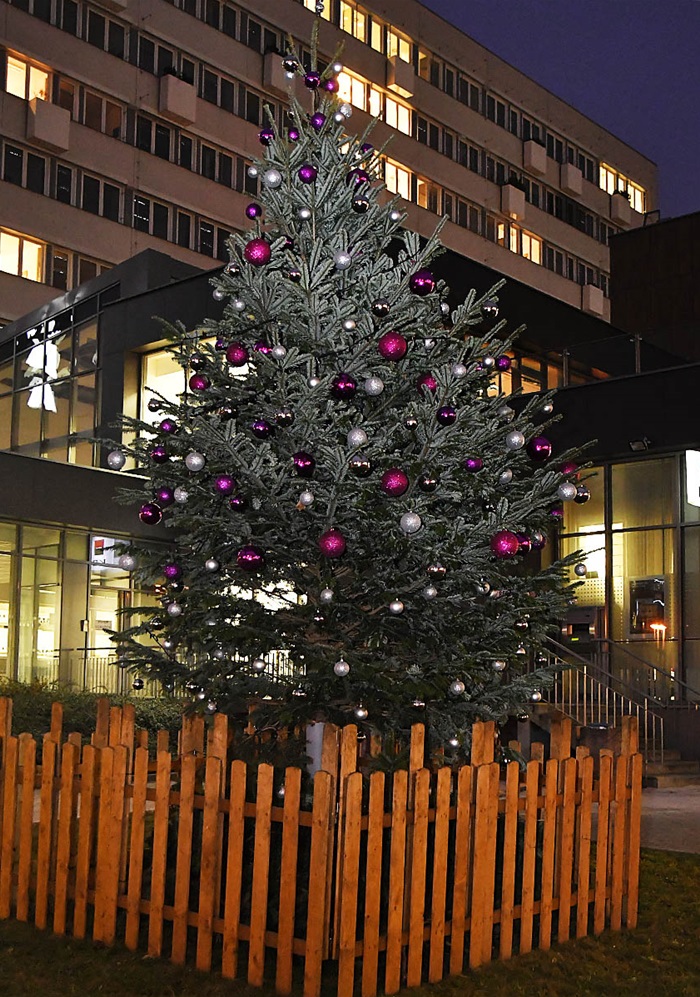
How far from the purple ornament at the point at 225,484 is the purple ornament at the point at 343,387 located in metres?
0.80

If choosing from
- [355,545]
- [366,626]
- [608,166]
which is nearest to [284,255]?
[355,545]

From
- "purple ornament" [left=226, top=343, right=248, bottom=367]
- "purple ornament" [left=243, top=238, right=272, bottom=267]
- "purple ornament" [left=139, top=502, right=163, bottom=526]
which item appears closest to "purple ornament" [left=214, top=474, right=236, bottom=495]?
"purple ornament" [left=226, top=343, right=248, bottom=367]

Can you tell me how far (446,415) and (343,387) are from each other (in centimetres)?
68

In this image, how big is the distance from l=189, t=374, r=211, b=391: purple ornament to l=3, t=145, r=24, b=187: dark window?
3366 centimetres

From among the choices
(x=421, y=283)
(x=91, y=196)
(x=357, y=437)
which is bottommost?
(x=357, y=437)

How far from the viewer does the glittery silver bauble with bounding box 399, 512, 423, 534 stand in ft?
23.2

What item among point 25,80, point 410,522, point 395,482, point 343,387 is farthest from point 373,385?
point 25,80

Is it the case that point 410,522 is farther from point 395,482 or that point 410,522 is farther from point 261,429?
point 261,429

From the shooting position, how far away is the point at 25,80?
40.1 m

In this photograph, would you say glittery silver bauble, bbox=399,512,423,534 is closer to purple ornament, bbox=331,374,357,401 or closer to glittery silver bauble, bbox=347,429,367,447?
glittery silver bauble, bbox=347,429,367,447

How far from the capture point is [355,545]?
783 centimetres

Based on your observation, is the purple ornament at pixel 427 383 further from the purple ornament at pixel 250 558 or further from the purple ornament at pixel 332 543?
the purple ornament at pixel 250 558

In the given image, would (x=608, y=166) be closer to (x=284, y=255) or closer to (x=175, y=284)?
(x=175, y=284)

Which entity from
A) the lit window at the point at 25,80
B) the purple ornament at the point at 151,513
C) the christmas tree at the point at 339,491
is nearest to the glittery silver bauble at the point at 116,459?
the christmas tree at the point at 339,491
